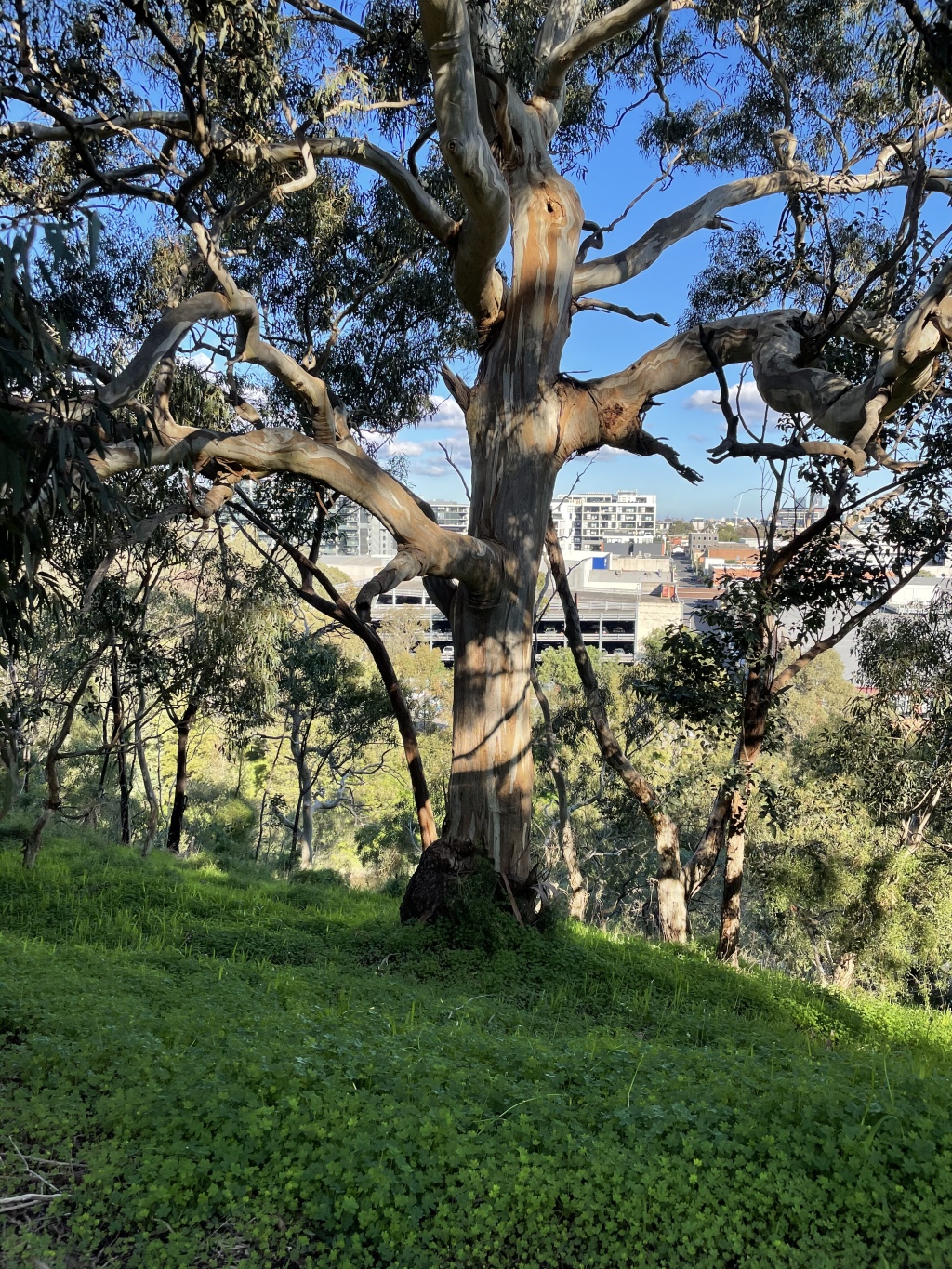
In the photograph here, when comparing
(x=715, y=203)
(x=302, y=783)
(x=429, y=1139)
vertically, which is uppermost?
(x=715, y=203)

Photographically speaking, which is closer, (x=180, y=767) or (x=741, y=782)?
(x=741, y=782)

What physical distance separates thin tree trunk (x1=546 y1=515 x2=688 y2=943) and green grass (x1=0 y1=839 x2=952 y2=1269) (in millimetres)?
3436

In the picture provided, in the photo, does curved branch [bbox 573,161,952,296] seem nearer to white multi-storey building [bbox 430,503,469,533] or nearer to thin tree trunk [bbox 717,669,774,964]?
white multi-storey building [bbox 430,503,469,533]

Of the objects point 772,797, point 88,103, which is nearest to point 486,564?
point 772,797

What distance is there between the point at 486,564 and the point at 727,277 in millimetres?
5132

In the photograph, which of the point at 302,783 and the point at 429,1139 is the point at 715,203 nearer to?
the point at 429,1139

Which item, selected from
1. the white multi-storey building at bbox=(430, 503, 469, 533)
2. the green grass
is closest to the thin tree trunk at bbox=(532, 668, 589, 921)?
the white multi-storey building at bbox=(430, 503, 469, 533)

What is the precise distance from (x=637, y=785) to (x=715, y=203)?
460 centimetres

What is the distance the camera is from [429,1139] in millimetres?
2447

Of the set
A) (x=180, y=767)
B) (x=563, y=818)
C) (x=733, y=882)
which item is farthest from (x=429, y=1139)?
(x=180, y=767)

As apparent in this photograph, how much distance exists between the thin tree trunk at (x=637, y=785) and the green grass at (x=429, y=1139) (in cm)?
344

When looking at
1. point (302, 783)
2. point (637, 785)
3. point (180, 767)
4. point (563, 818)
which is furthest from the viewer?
point (302, 783)

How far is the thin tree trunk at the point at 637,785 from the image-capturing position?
7535 millimetres

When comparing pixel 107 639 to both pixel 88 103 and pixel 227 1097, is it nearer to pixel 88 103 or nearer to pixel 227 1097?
pixel 88 103
